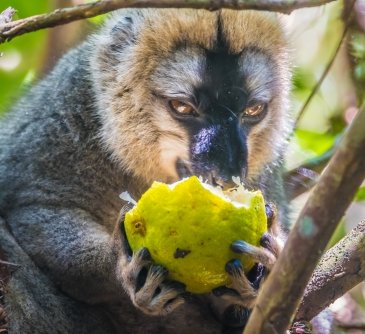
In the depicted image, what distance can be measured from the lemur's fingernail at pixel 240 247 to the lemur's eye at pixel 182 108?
139 centimetres

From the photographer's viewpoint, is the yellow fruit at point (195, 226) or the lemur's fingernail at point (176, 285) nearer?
the yellow fruit at point (195, 226)

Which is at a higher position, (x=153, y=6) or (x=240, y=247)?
(x=153, y=6)

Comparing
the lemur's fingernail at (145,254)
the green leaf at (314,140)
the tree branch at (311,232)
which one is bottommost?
the green leaf at (314,140)

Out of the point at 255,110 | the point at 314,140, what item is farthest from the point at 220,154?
the point at 314,140

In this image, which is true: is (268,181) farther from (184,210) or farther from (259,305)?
(259,305)

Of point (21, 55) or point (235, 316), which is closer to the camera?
point (235, 316)

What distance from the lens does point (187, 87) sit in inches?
193

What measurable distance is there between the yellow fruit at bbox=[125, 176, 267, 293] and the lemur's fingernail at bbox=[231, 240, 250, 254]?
0.06 ft

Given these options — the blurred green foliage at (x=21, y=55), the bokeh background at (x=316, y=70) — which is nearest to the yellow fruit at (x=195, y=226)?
the bokeh background at (x=316, y=70)

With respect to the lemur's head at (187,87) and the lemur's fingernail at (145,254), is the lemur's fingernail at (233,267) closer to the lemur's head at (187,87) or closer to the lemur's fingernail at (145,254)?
the lemur's fingernail at (145,254)

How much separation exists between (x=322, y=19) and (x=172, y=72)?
2.58 meters

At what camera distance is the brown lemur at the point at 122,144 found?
15.2ft

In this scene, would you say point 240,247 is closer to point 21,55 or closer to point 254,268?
point 254,268

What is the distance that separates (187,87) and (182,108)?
130 mm
